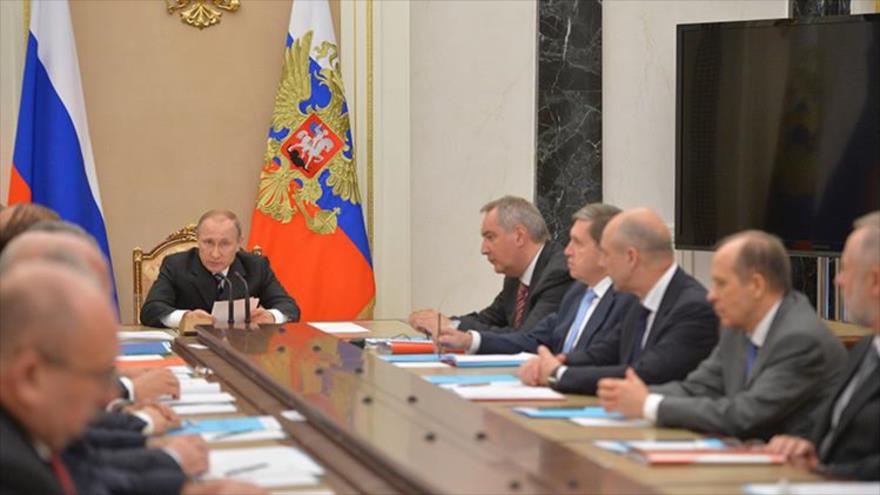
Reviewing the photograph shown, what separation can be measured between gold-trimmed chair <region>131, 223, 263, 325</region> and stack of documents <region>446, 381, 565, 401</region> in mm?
3431

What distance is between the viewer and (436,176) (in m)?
9.69

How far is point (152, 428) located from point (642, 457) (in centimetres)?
140

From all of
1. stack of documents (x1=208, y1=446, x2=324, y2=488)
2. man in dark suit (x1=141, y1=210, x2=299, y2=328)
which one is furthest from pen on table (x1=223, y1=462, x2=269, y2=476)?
man in dark suit (x1=141, y1=210, x2=299, y2=328)

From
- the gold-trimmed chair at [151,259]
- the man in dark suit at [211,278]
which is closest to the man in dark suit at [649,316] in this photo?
the man in dark suit at [211,278]

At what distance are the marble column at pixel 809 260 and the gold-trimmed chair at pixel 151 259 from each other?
370cm

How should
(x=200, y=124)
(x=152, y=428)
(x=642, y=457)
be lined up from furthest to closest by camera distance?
(x=200, y=124)
(x=152, y=428)
(x=642, y=457)

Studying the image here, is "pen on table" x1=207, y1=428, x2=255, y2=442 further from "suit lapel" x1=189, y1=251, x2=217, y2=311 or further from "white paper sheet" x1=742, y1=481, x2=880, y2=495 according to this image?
"suit lapel" x1=189, y1=251, x2=217, y2=311

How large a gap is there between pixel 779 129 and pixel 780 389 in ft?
17.3

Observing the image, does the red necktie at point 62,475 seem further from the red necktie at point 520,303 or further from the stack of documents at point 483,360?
the red necktie at point 520,303

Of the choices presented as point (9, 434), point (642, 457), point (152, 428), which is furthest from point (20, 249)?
point (642, 457)

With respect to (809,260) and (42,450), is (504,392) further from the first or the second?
(809,260)

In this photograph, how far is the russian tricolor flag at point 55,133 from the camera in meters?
8.48

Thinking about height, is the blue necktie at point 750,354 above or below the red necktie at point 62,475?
below

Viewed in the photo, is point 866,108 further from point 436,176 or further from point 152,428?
point 152,428
